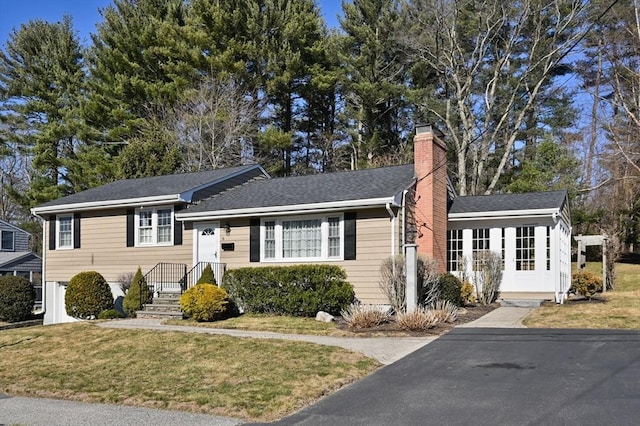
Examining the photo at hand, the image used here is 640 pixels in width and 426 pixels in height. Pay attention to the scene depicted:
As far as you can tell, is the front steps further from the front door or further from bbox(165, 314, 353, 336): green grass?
the front door

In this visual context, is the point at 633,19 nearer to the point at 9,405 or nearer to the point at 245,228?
the point at 245,228

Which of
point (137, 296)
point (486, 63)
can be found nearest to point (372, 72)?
point (486, 63)

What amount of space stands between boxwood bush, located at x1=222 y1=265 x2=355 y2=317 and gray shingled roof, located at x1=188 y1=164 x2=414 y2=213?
6.67ft

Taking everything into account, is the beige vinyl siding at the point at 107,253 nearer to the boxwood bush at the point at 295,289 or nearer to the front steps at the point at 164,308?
the front steps at the point at 164,308

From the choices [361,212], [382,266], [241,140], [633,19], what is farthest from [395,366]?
[633,19]

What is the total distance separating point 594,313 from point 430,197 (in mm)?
5358

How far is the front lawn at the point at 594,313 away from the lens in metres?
12.5

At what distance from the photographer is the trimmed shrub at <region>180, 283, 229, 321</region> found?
14.8 m

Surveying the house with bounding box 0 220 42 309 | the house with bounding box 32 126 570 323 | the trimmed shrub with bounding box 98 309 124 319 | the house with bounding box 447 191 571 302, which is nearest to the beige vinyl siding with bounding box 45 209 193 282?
the house with bounding box 32 126 570 323


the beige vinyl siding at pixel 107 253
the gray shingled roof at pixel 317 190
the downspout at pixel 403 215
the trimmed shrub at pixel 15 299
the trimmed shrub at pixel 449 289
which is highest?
the gray shingled roof at pixel 317 190

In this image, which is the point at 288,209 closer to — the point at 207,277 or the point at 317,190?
the point at 317,190

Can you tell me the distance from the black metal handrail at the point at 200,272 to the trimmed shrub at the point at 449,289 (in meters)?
6.56

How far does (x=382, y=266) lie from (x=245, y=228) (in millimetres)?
4869

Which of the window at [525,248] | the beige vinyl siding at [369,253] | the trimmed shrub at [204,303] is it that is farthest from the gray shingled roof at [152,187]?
the window at [525,248]
